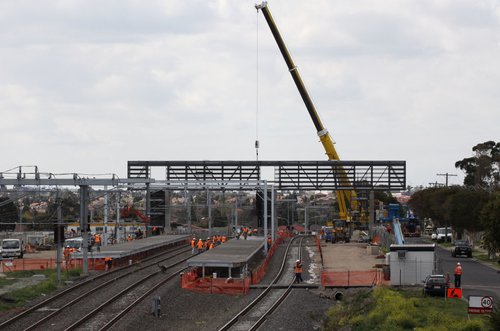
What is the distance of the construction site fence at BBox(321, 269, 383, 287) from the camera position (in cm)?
4250

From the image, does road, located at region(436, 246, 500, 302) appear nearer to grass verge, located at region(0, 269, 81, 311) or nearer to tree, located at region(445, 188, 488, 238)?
tree, located at region(445, 188, 488, 238)

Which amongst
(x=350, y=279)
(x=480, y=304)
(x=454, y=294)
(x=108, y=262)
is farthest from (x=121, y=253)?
(x=480, y=304)

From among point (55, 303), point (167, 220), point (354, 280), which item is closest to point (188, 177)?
point (167, 220)

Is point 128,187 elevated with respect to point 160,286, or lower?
elevated

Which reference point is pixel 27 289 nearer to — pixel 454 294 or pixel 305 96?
pixel 454 294

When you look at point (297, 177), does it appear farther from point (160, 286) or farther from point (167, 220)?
point (160, 286)

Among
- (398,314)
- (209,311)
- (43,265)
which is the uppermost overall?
(398,314)

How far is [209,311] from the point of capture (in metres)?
34.5

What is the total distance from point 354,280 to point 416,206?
3362 inches

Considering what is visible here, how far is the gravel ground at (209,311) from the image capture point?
100 ft

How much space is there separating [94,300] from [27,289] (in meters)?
5.47

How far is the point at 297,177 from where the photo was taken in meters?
81.5

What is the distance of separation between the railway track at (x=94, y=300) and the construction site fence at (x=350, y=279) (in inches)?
327

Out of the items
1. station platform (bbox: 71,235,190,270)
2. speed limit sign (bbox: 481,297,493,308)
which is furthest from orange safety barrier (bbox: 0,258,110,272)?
speed limit sign (bbox: 481,297,493,308)
